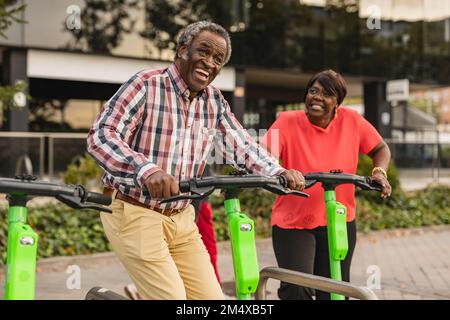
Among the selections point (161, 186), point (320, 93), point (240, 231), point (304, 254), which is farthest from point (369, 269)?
point (161, 186)

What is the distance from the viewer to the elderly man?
98.9 inches

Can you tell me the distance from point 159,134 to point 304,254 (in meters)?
1.36

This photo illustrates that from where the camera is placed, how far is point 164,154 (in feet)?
8.68

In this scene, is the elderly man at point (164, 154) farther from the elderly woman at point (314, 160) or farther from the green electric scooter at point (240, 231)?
the elderly woman at point (314, 160)

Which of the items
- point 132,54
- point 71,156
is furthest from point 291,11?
point 71,156

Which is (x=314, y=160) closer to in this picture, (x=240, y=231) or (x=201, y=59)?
(x=201, y=59)

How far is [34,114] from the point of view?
18234 mm

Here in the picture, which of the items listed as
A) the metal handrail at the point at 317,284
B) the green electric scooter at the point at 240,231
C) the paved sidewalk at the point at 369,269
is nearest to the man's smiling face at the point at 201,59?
the green electric scooter at the point at 240,231

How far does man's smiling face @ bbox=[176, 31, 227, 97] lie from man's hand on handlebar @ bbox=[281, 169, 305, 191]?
48cm

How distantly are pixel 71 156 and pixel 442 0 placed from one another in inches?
667

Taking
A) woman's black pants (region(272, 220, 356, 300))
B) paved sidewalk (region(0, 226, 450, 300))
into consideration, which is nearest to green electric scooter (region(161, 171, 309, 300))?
woman's black pants (region(272, 220, 356, 300))

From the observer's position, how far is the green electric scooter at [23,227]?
1963mm

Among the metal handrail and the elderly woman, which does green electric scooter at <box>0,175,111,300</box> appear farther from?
the elderly woman

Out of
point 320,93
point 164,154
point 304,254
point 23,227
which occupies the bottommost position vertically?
point 304,254
